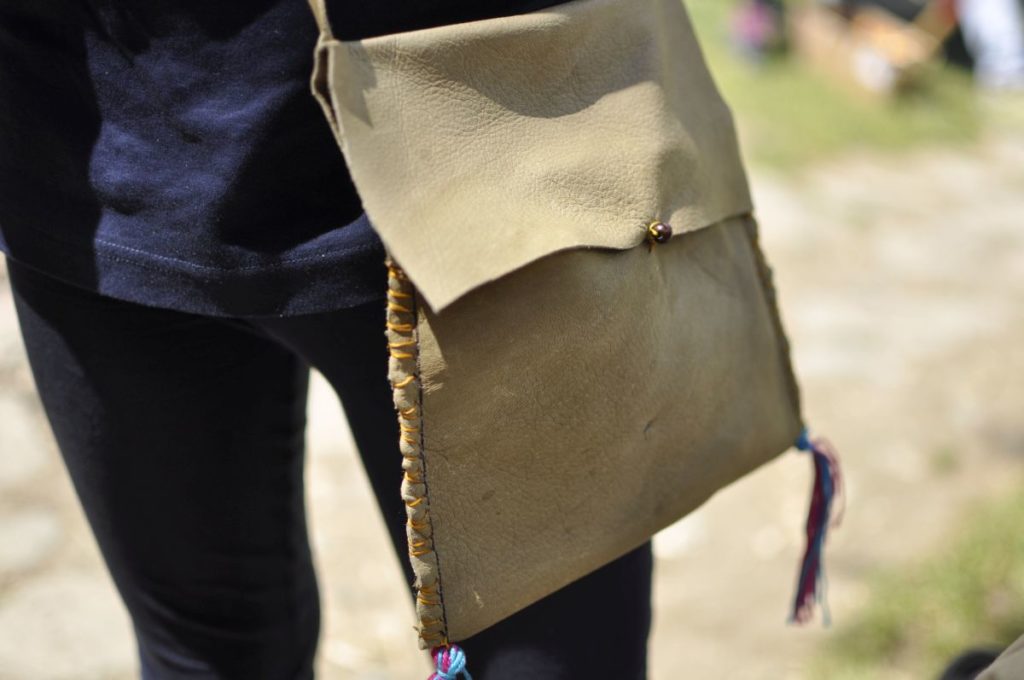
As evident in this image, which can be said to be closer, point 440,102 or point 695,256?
point 440,102

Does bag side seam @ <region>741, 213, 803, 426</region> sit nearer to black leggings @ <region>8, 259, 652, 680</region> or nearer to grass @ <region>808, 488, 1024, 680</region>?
black leggings @ <region>8, 259, 652, 680</region>

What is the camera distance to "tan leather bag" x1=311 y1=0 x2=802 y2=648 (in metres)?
0.72

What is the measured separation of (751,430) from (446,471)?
326mm

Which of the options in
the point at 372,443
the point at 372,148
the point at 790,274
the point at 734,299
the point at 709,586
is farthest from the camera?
the point at 790,274

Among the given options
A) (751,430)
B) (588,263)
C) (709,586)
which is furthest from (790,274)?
(588,263)

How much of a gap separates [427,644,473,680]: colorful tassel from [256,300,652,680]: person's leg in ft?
0.16

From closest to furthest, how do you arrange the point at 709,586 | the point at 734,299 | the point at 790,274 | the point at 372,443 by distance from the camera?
the point at 372,443, the point at 734,299, the point at 709,586, the point at 790,274

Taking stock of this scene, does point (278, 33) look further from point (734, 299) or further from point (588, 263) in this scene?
point (734, 299)

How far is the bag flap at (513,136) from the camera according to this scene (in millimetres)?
700

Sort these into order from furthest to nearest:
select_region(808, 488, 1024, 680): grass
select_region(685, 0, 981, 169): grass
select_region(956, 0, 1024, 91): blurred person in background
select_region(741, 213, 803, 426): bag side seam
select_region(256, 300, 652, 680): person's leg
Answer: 1. select_region(956, 0, 1024, 91): blurred person in background
2. select_region(685, 0, 981, 169): grass
3. select_region(808, 488, 1024, 680): grass
4. select_region(741, 213, 803, 426): bag side seam
5. select_region(256, 300, 652, 680): person's leg

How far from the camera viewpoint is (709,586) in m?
1.85

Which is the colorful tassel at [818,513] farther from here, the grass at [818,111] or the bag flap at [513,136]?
the grass at [818,111]

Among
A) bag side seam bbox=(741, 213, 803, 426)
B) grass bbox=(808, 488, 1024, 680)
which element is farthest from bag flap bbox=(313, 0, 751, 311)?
grass bbox=(808, 488, 1024, 680)

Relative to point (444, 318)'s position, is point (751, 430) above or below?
below
